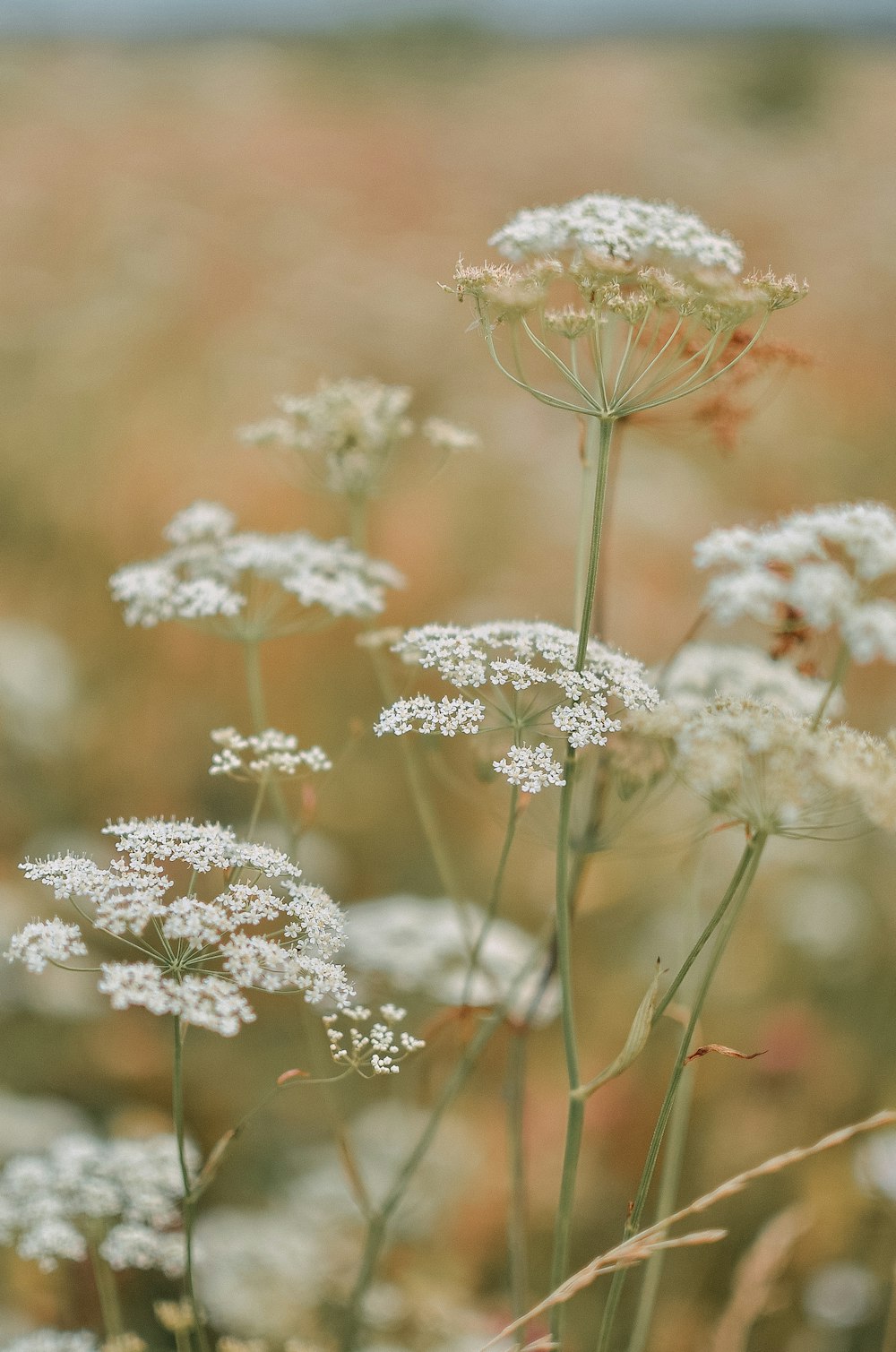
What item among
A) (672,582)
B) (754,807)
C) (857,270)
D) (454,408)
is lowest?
(754,807)

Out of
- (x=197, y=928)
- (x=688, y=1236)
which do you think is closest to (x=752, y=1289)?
(x=688, y=1236)

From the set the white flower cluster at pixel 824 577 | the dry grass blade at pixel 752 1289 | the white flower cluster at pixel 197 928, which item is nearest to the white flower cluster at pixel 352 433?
the white flower cluster at pixel 824 577

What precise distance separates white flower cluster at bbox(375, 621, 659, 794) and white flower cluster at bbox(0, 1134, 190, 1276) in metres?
0.94

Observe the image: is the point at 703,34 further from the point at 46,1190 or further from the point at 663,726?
the point at 46,1190


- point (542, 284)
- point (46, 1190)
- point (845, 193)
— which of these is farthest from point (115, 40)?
point (46, 1190)

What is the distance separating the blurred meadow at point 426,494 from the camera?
251 cm

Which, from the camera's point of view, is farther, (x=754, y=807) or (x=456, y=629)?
(x=456, y=629)

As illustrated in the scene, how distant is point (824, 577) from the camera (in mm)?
1103

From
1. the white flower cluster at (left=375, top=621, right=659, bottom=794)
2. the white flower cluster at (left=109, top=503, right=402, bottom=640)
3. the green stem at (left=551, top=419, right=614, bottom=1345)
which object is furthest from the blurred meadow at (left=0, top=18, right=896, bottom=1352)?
the green stem at (left=551, top=419, right=614, bottom=1345)

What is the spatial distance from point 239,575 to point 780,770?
1105mm

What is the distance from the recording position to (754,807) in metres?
1.17

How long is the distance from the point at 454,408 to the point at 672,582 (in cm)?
127

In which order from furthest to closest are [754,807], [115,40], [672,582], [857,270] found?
[115,40], [857,270], [672,582], [754,807]

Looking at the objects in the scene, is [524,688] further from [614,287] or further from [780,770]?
[614,287]
